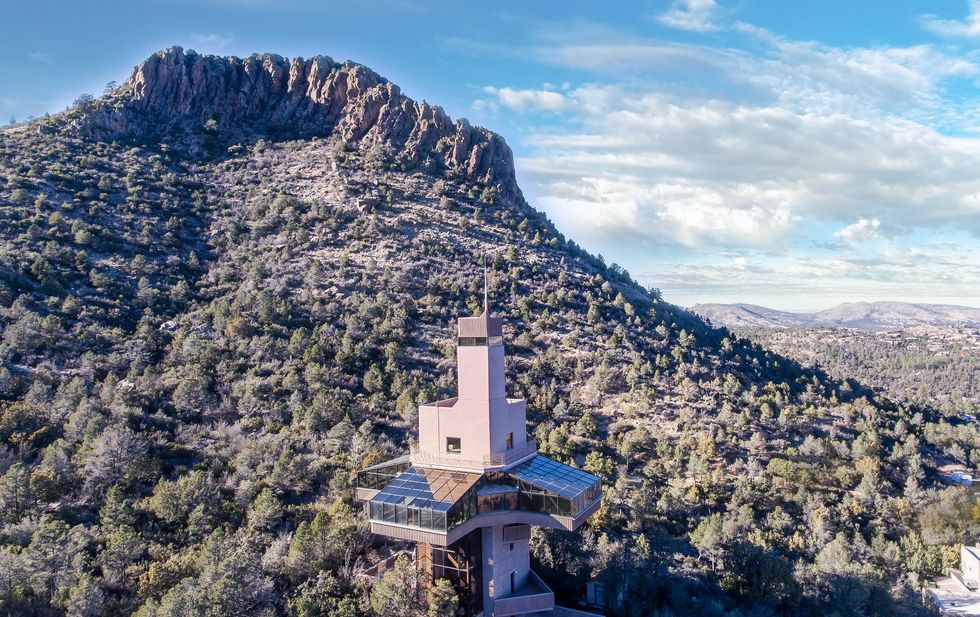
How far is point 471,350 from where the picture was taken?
25.0 metres

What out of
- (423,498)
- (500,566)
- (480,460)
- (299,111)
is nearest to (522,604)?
(500,566)

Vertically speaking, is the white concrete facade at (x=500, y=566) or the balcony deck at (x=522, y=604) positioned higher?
the white concrete facade at (x=500, y=566)

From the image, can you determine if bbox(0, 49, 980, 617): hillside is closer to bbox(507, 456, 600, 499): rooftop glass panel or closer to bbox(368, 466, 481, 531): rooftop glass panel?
bbox(368, 466, 481, 531): rooftop glass panel

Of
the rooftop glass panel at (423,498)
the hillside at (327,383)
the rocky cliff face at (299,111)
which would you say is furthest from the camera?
the rocky cliff face at (299,111)

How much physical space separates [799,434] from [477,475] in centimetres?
3465

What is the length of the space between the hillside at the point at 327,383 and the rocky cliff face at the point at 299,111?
1.18 ft

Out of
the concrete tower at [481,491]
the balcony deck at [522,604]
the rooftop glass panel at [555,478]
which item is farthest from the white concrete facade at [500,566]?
the rooftop glass panel at [555,478]

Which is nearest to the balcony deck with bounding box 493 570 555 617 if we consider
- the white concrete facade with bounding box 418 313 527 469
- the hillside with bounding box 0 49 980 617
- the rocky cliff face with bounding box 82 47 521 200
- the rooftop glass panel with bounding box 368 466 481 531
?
the hillside with bounding box 0 49 980 617

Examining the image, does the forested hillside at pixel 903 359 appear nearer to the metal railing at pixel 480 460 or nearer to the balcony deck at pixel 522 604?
the balcony deck at pixel 522 604

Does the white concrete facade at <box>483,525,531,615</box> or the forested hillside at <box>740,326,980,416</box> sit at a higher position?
the white concrete facade at <box>483,525,531,615</box>

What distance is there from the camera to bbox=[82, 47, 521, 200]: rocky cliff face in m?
75.1

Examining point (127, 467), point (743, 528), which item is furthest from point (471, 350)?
point (743, 528)

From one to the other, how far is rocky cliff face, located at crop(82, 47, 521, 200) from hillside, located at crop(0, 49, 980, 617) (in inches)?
14.2

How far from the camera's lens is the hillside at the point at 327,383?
27.8 meters
